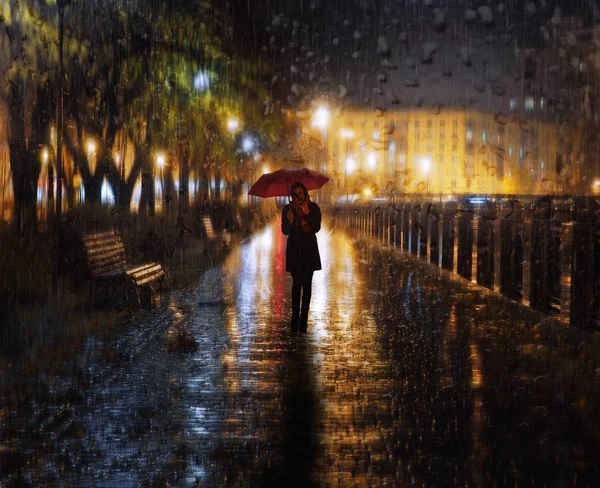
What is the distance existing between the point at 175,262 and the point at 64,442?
610 inches

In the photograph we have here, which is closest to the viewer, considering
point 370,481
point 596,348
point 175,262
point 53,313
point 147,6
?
point 370,481

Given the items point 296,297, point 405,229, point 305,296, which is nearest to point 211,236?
point 405,229

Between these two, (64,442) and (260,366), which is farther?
(260,366)

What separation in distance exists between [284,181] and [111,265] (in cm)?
328

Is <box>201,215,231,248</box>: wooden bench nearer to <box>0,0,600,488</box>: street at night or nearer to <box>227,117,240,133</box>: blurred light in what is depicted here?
<box>0,0,600,488</box>: street at night

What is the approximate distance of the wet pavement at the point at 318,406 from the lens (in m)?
4.68

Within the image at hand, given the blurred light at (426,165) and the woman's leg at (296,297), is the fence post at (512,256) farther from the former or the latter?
the blurred light at (426,165)

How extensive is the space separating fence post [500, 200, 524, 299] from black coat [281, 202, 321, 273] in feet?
14.0

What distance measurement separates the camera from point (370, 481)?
446cm

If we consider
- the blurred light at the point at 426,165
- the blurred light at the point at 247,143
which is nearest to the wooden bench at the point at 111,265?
the blurred light at the point at 247,143

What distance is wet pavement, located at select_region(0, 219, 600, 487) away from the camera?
4676 millimetres

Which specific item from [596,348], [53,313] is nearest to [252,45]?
[53,313]

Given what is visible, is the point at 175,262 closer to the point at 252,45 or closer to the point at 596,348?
the point at 252,45

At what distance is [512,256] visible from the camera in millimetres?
12875
